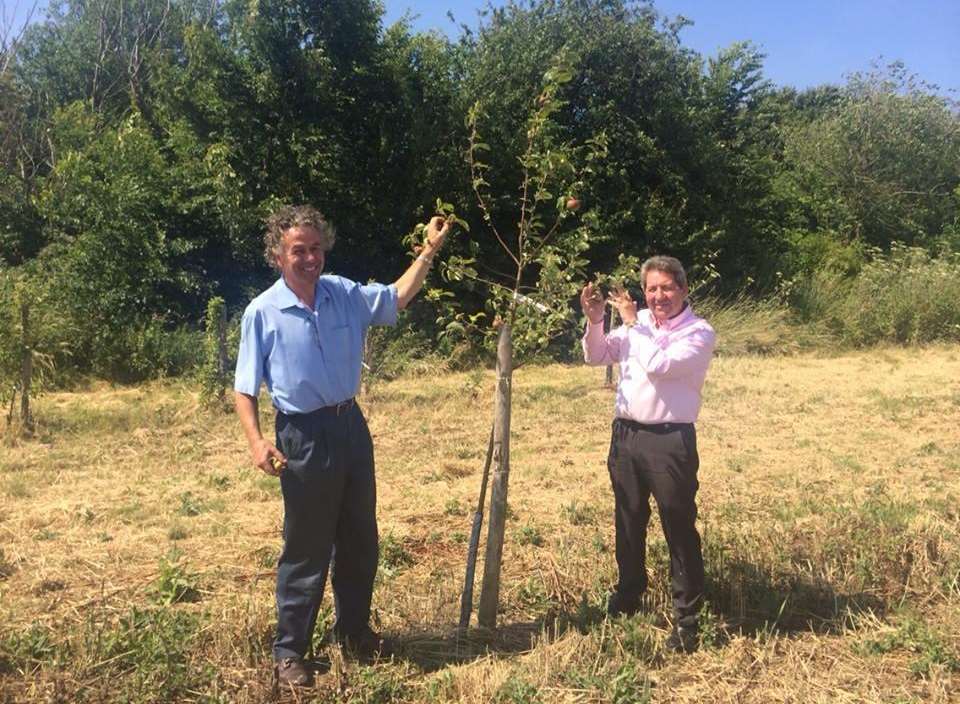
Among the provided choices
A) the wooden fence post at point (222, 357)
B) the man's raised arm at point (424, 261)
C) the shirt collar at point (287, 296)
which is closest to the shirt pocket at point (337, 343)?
the shirt collar at point (287, 296)

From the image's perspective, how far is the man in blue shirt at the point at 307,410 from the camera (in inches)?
114

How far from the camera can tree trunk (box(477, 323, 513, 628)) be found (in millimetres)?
3340

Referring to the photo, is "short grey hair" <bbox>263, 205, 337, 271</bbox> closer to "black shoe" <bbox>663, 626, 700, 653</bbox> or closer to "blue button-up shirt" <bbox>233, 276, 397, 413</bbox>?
"blue button-up shirt" <bbox>233, 276, 397, 413</bbox>

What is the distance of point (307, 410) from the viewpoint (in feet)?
9.46

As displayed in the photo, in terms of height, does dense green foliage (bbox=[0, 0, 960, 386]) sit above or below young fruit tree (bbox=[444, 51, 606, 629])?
above

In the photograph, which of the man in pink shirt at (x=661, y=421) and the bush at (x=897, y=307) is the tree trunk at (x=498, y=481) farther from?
the bush at (x=897, y=307)

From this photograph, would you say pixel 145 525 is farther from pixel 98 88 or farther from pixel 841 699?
pixel 98 88

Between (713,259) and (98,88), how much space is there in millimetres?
16385

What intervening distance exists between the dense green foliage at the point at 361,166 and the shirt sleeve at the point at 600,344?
600 cm

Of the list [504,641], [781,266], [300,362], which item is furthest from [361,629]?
[781,266]

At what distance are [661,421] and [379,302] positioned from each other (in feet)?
3.92

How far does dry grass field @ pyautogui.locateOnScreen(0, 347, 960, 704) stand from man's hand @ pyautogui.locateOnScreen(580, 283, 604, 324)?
1294mm

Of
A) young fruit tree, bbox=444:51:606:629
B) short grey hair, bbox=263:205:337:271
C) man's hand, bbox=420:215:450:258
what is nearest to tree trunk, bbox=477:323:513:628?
young fruit tree, bbox=444:51:606:629

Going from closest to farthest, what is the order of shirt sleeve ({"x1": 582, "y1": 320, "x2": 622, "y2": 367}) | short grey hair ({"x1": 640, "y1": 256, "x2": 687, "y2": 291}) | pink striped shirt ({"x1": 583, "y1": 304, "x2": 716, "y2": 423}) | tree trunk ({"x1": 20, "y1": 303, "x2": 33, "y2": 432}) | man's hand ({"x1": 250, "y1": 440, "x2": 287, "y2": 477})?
man's hand ({"x1": 250, "y1": 440, "x2": 287, "y2": 477}) < pink striped shirt ({"x1": 583, "y1": 304, "x2": 716, "y2": 423}) < short grey hair ({"x1": 640, "y1": 256, "x2": 687, "y2": 291}) < shirt sleeve ({"x1": 582, "y1": 320, "x2": 622, "y2": 367}) < tree trunk ({"x1": 20, "y1": 303, "x2": 33, "y2": 432})
